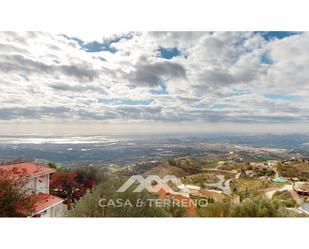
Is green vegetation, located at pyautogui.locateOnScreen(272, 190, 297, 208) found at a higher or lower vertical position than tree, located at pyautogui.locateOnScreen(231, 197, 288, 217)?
higher

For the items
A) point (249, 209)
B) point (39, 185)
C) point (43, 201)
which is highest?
point (39, 185)

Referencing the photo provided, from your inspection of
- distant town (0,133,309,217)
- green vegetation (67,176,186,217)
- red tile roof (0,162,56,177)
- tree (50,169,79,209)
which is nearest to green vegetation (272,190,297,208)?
Result: distant town (0,133,309,217)

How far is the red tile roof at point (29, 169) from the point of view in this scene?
193 inches

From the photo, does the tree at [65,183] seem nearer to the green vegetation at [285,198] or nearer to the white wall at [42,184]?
the white wall at [42,184]

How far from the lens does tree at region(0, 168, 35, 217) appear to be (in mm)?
4820

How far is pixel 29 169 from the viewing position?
16.3ft

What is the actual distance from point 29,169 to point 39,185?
269 millimetres

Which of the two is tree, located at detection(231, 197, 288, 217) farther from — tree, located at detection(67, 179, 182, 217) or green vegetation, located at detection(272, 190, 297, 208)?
tree, located at detection(67, 179, 182, 217)

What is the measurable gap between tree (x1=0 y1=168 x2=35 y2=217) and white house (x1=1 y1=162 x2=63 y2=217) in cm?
5

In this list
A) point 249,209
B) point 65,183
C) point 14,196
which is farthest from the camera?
point 65,183

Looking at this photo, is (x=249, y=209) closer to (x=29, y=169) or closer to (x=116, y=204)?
(x=116, y=204)

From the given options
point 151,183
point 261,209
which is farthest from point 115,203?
point 261,209

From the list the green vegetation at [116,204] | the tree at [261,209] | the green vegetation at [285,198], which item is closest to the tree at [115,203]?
the green vegetation at [116,204]
